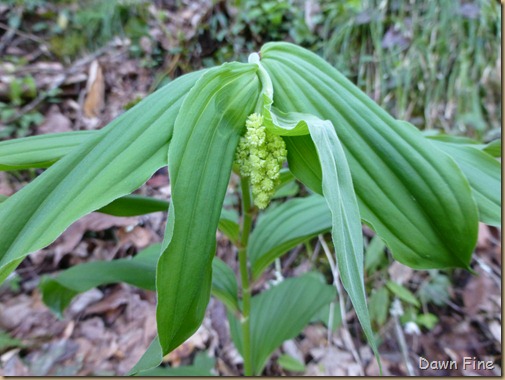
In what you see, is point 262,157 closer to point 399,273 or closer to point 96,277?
point 96,277

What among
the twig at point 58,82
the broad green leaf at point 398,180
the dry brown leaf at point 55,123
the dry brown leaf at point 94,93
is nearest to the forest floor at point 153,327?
the dry brown leaf at point 55,123

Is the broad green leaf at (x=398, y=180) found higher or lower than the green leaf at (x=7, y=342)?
higher

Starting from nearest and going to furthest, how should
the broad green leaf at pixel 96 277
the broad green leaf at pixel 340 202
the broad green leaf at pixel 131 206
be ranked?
the broad green leaf at pixel 340 202
the broad green leaf at pixel 131 206
the broad green leaf at pixel 96 277

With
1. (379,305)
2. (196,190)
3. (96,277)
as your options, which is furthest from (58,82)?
(379,305)

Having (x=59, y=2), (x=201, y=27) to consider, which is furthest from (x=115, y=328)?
(x=59, y=2)

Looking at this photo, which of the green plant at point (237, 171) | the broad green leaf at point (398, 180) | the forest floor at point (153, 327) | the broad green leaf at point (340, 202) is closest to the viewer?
the broad green leaf at point (340, 202)

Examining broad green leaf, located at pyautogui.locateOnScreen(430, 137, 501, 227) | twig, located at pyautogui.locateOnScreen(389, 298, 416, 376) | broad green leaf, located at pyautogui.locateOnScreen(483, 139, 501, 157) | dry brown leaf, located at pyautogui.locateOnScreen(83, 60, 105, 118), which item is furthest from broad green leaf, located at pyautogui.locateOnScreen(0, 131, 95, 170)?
dry brown leaf, located at pyautogui.locateOnScreen(83, 60, 105, 118)

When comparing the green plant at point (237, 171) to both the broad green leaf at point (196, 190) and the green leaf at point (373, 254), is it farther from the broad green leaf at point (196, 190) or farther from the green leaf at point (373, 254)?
the green leaf at point (373, 254)

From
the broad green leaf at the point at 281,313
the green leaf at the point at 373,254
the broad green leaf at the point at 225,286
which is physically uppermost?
the broad green leaf at the point at 225,286
